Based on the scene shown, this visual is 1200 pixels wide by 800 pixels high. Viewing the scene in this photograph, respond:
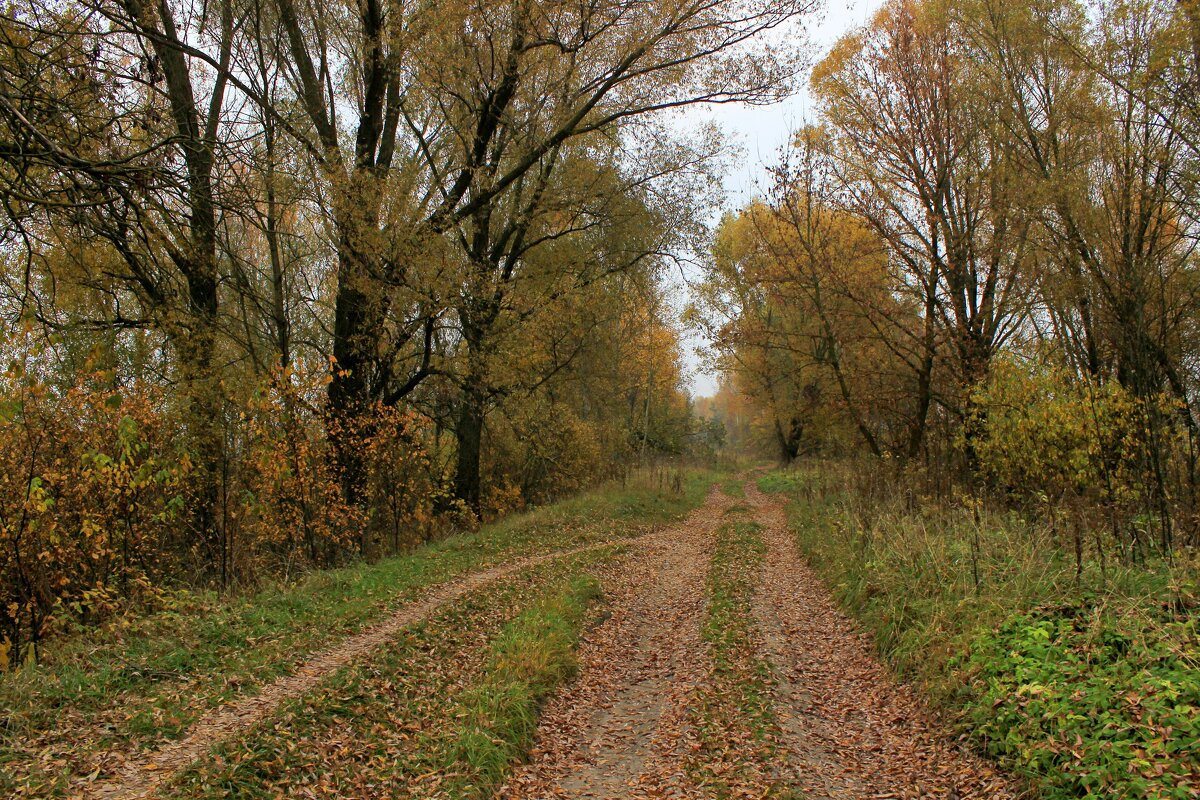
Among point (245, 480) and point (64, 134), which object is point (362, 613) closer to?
point (245, 480)

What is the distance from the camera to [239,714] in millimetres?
5402

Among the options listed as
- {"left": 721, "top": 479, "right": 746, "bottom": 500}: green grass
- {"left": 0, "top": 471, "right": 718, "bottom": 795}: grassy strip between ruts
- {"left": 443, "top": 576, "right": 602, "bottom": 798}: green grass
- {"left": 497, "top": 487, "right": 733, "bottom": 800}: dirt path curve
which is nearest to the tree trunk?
{"left": 0, "top": 471, "right": 718, "bottom": 795}: grassy strip between ruts

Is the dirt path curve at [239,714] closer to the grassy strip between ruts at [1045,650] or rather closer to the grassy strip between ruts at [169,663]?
the grassy strip between ruts at [169,663]

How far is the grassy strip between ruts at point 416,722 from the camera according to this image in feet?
15.5

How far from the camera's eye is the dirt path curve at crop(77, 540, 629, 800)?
14.3 ft

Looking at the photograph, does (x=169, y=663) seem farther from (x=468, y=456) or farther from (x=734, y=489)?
(x=734, y=489)

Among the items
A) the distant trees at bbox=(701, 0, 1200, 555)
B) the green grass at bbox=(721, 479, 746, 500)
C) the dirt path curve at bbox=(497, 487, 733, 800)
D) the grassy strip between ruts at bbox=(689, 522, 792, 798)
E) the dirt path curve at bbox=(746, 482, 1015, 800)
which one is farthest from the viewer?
the green grass at bbox=(721, 479, 746, 500)

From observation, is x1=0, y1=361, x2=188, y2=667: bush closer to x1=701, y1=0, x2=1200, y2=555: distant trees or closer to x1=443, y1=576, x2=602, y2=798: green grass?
x1=443, y1=576, x2=602, y2=798: green grass

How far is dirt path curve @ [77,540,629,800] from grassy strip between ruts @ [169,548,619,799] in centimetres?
17

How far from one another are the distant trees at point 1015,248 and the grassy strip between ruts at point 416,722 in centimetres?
604

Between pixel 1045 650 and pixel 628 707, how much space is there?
3.56 metres

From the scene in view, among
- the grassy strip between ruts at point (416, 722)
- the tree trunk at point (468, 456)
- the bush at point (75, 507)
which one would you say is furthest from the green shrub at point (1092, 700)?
the tree trunk at point (468, 456)

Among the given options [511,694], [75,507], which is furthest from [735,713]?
[75,507]

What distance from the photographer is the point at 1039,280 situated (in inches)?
531
